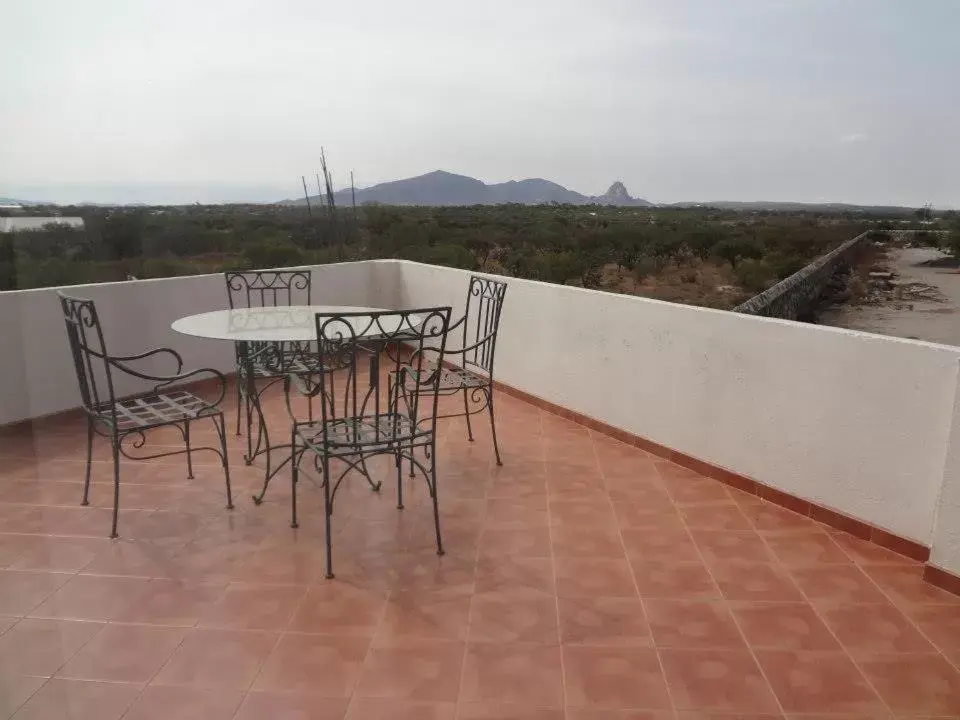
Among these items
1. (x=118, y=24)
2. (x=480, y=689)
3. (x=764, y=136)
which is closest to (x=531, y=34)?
(x=764, y=136)

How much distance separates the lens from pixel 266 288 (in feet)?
13.8

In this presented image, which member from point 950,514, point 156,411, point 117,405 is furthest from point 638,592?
point 117,405

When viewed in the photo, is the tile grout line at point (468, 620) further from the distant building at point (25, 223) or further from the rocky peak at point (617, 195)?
the rocky peak at point (617, 195)

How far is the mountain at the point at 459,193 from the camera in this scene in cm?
908

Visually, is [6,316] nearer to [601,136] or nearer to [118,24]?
[118,24]

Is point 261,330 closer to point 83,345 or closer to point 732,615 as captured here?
point 83,345

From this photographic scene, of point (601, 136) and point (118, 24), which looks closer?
A: point (118, 24)

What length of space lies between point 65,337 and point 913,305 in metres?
5.43

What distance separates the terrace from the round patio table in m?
0.22

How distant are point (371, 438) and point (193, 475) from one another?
1177 mm

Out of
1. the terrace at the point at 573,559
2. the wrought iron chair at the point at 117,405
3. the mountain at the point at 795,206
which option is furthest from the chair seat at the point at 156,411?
the mountain at the point at 795,206

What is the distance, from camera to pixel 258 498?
274cm

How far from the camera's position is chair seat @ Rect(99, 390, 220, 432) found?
247 cm

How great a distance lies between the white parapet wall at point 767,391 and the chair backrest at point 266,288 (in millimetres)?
1561
